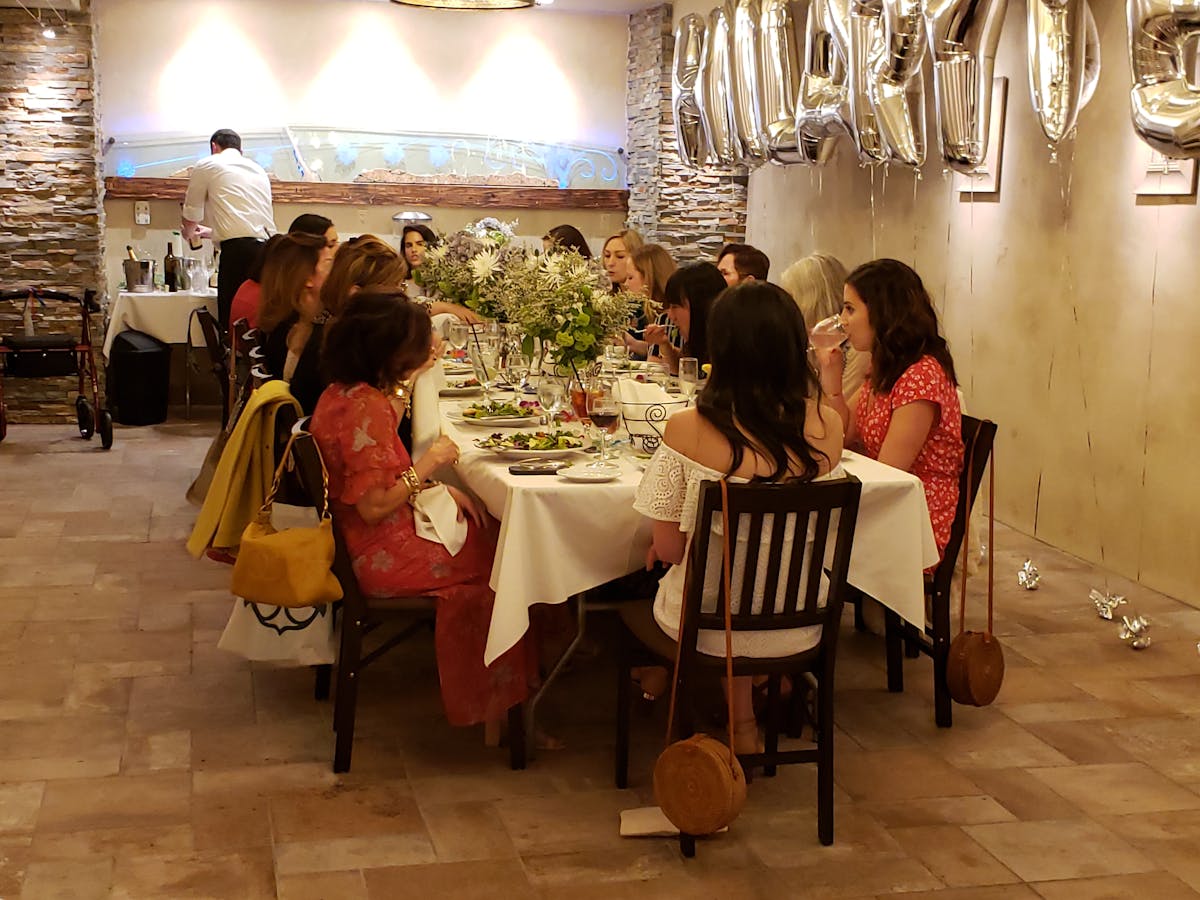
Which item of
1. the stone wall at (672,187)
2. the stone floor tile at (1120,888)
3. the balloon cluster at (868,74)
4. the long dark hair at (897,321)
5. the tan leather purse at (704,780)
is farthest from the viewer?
the stone wall at (672,187)

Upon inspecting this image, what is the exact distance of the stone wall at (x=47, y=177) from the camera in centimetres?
895

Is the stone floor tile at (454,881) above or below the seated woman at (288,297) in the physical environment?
below

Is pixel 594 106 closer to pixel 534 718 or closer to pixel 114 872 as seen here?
pixel 534 718

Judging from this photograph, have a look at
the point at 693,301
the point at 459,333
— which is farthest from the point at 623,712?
the point at 693,301

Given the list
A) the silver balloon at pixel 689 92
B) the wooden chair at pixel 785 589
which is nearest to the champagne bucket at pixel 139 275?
the silver balloon at pixel 689 92

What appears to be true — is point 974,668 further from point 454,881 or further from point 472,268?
point 472,268

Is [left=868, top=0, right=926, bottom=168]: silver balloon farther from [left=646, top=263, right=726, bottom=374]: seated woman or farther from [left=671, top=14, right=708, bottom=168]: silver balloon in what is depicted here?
[left=671, top=14, right=708, bottom=168]: silver balloon

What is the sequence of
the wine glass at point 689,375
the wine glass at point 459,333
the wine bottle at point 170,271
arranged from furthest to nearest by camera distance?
the wine bottle at point 170,271
the wine glass at point 459,333
the wine glass at point 689,375

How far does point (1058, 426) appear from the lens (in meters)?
5.94

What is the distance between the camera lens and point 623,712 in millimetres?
3406

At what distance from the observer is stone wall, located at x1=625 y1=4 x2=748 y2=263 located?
9.97 m

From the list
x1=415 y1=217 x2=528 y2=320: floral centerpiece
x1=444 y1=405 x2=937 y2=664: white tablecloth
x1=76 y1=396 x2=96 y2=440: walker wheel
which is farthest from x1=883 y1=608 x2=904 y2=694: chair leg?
x1=76 y1=396 x2=96 y2=440: walker wheel

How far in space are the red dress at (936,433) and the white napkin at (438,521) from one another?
1.25 m

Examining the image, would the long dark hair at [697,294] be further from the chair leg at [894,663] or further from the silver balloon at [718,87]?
the silver balloon at [718,87]
